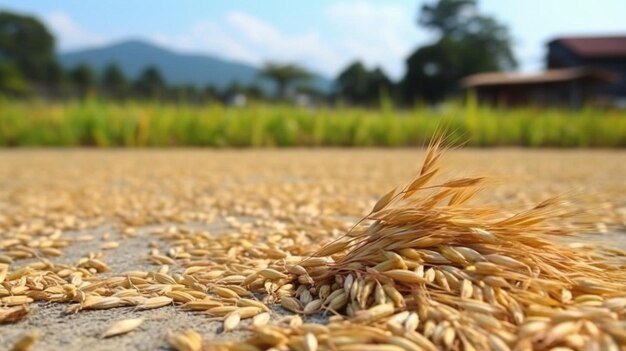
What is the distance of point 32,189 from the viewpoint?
3309mm

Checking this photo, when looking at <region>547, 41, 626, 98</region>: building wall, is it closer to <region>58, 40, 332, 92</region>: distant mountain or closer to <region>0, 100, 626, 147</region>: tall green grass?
<region>0, 100, 626, 147</region>: tall green grass

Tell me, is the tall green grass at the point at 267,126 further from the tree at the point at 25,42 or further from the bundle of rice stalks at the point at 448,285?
the tree at the point at 25,42

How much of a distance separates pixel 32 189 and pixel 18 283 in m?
2.40

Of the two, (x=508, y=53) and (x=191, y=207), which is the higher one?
(x=508, y=53)

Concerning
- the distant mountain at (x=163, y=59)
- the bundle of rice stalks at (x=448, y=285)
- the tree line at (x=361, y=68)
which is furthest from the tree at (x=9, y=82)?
the distant mountain at (x=163, y=59)

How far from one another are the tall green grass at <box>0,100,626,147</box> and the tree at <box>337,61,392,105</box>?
1036 inches

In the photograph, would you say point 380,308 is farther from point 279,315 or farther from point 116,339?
point 116,339

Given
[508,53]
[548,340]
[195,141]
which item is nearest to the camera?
[548,340]

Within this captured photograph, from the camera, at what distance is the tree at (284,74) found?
4700 cm

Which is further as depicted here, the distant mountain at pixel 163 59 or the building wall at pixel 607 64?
the distant mountain at pixel 163 59

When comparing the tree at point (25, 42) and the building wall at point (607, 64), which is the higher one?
the tree at point (25, 42)

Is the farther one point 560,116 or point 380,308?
point 560,116

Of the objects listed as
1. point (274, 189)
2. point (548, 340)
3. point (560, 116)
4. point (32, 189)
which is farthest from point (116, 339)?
point (560, 116)

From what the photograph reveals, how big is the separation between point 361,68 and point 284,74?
959cm
